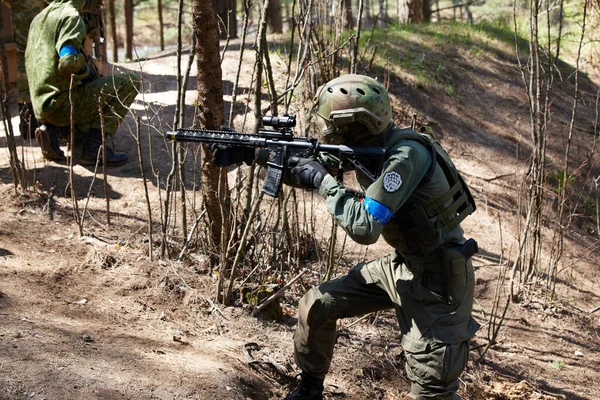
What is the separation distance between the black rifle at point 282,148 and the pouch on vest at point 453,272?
1.74ft

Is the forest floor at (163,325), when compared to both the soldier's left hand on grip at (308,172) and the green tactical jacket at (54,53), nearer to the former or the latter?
the green tactical jacket at (54,53)

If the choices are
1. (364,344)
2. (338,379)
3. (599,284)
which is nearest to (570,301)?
(599,284)

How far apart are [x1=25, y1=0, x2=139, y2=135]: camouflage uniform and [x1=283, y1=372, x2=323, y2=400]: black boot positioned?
338cm

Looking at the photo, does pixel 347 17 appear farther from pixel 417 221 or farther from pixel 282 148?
pixel 417 221

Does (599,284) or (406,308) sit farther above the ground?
(406,308)

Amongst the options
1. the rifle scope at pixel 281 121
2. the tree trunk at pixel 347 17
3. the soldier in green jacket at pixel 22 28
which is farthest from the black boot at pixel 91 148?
the rifle scope at pixel 281 121

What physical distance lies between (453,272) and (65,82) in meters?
4.38

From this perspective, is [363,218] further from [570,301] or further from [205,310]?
[570,301]

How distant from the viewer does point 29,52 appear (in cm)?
618

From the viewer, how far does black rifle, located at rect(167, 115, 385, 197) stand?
3.19 m

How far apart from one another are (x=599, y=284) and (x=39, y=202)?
5359 mm

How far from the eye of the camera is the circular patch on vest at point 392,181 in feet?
9.48

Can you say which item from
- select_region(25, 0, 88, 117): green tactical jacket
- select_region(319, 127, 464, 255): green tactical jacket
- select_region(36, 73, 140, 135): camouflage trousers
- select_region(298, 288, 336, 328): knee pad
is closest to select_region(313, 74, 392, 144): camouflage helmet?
select_region(319, 127, 464, 255): green tactical jacket

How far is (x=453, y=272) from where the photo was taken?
10.3 ft
